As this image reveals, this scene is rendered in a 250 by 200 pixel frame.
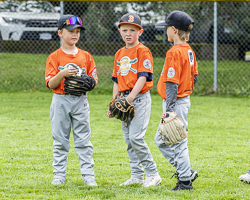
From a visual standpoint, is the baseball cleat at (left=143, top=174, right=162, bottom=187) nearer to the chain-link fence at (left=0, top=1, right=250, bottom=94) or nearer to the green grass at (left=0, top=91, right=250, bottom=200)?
the green grass at (left=0, top=91, right=250, bottom=200)

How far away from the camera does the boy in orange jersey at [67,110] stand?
3721mm

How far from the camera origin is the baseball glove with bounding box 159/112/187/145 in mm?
3371

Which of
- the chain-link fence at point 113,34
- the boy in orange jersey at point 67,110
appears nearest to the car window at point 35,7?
the chain-link fence at point 113,34

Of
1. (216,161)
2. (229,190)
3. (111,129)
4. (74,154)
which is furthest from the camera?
(111,129)

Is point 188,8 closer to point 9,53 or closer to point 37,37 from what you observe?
point 37,37

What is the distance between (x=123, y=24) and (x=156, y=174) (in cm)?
144

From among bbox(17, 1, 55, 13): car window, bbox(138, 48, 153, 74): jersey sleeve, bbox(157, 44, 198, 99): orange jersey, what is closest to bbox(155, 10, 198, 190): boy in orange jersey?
bbox(157, 44, 198, 99): orange jersey

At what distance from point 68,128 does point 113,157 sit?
1074 millimetres

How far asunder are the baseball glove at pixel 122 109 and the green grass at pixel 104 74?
20.5 feet

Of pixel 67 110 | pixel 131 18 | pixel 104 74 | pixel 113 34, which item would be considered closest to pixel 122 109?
pixel 67 110

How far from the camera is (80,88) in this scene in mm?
3658

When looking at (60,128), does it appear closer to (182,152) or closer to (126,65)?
(126,65)

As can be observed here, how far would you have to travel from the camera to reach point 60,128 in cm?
375

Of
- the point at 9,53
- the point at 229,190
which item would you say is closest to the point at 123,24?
the point at 229,190
